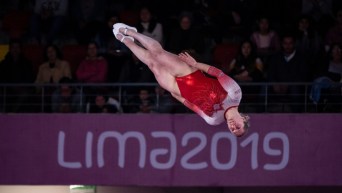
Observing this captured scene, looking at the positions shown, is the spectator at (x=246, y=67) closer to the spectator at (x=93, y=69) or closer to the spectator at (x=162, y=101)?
the spectator at (x=162, y=101)

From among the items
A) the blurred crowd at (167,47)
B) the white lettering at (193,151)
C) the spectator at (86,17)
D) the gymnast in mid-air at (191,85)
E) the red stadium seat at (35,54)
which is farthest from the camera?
the spectator at (86,17)

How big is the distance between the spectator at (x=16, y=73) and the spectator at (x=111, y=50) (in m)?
0.98

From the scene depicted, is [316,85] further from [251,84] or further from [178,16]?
[178,16]

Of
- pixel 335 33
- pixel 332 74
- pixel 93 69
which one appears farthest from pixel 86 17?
pixel 332 74

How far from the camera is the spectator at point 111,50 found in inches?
506

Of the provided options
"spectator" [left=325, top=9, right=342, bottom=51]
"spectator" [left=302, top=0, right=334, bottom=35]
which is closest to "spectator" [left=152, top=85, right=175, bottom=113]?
"spectator" [left=325, top=9, right=342, bottom=51]

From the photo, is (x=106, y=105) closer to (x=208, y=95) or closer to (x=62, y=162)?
(x=62, y=162)

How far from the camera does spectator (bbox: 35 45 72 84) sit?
1283 cm

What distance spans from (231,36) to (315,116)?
6.48 feet

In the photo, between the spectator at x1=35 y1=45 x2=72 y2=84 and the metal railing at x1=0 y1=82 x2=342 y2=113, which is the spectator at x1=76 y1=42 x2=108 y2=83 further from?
the spectator at x1=35 y1=45 x2=72 y2=84

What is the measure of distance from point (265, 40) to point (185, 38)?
106cm

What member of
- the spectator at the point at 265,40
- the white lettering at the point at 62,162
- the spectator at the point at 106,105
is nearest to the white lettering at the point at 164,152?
the spectator at the point at 106,105

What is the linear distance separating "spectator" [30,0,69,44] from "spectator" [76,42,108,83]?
3.79 feet

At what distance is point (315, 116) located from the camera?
12.1 meters
